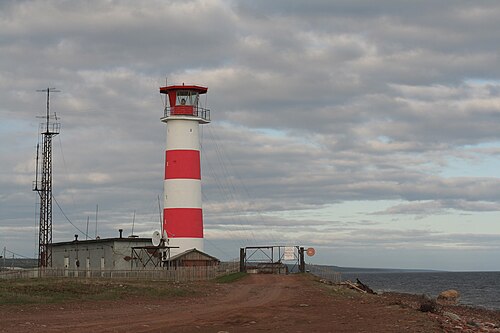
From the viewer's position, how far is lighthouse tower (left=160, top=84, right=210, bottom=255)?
58.9m

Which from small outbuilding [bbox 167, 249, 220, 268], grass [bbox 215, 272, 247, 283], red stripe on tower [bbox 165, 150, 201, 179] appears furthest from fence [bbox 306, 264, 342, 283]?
red stripe on tower [bbox 165, 150, 201, 179]

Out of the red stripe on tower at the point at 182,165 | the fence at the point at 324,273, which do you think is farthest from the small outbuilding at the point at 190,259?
the fence at the point at 324,273

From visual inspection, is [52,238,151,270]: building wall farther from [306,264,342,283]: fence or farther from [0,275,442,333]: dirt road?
[0,275,442,333]: dirt road

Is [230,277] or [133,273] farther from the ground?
[133,273]

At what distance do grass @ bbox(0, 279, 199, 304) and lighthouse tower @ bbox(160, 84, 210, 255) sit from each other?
1499 cm

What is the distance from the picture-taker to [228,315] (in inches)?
1168

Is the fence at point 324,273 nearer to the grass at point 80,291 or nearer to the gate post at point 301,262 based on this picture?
the gate post at point 301,262

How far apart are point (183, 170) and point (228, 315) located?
30689 millimetres

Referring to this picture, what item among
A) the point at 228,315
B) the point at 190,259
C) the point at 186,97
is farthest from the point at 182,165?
the point at 228,315

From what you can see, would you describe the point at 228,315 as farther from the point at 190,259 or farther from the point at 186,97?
the point at 186,97

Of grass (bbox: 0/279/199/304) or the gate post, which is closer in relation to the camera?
grass (bbox: 0/279/199/304)

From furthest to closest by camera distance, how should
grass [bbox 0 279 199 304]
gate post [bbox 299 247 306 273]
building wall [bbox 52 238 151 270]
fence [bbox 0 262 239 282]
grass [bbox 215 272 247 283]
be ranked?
building wall [bbox 52 238 151 270], gate post [bbox 299 247 306 273], fence [bbox 0 262 239 282], grass [bbox 215 272 247 283], grass [bbox 0 279 199 304]

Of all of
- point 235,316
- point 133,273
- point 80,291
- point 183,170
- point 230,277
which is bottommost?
point 235,316

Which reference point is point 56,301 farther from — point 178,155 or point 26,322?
point 178,155
